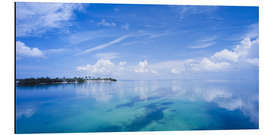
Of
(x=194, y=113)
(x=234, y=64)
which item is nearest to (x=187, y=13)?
(x=234, y=64)

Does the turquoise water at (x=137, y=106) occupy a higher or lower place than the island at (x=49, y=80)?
lower

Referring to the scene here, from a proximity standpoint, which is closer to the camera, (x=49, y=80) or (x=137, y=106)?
(x=49, y=80)

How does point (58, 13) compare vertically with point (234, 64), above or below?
above

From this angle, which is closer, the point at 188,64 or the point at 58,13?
the point at 58,13

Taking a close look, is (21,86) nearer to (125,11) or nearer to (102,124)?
(102,124)

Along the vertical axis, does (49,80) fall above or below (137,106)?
above

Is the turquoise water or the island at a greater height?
the island
